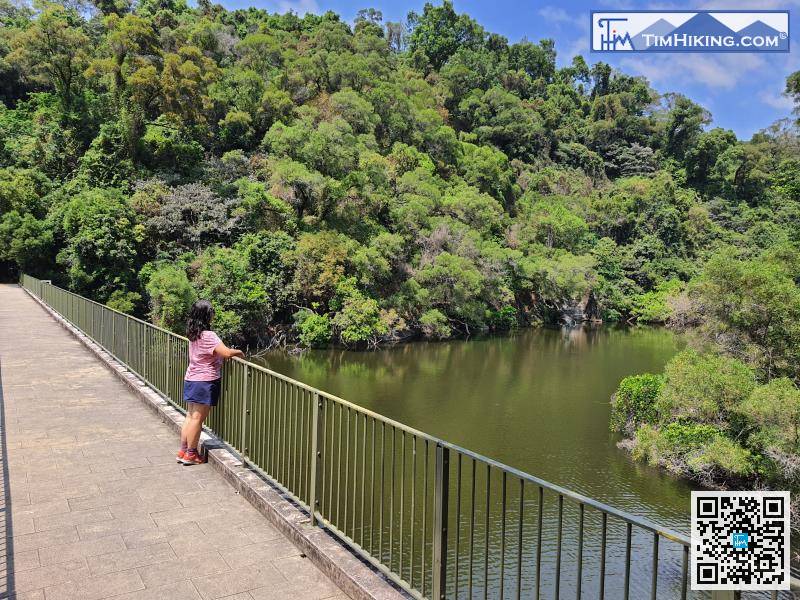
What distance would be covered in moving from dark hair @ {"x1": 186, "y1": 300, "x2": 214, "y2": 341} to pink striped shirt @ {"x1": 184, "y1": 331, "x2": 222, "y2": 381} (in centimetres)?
5

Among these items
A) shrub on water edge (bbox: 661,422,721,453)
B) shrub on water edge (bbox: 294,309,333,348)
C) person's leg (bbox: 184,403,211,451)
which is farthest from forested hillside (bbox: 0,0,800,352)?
person's leg (bbox: 184,403,211,451)

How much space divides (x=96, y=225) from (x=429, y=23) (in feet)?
202

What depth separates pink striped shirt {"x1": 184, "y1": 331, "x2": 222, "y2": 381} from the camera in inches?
204

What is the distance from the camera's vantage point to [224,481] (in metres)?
4.98

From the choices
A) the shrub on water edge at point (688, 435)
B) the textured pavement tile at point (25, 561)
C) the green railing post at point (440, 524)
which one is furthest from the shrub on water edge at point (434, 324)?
the green railing post at point (440, 524)

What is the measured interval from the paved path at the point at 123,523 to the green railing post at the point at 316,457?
0.30 m

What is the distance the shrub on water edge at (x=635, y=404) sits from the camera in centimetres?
1473

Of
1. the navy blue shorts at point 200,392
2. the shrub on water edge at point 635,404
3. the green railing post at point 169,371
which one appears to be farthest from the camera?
the shrub on water edge at point 635,404

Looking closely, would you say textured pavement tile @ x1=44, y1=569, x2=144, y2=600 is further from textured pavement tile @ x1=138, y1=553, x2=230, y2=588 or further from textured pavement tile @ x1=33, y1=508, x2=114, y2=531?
textured pavement tile @ x1=33, y1=508, x2=114, y2=531

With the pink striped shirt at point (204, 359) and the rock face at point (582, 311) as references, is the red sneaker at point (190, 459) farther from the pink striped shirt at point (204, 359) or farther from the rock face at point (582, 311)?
the rock face at point (582, 311)

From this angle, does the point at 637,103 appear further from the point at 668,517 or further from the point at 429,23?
the point at 668,517

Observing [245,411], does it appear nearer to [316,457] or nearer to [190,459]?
[190,459]

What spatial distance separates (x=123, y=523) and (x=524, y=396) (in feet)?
54.6

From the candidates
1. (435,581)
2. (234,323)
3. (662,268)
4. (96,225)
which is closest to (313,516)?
(435,581)
